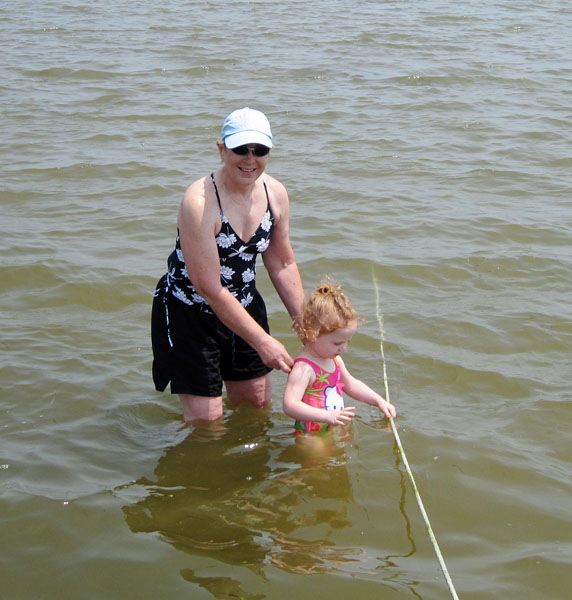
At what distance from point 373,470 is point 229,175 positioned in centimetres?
179

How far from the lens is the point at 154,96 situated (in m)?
12.8

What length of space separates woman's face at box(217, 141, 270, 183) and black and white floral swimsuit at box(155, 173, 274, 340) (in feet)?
0.52

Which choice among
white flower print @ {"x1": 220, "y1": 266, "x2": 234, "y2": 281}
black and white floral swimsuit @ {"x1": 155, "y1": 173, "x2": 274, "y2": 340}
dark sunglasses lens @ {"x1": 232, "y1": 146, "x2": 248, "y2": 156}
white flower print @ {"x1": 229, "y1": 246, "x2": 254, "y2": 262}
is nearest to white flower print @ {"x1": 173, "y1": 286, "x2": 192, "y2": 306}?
black and white floral swimsuit @ {"x1": 155, "y1": 173, "x2": 274, "y2": 340}

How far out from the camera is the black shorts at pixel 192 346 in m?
4.68

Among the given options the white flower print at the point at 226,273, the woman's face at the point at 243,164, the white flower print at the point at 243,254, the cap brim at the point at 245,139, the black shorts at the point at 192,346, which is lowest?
the black shorts at the point at 192,346

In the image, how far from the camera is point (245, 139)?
162 inches

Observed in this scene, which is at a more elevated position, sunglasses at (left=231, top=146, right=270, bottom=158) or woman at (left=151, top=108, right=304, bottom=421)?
sunglasses at (left=231, top=146, right=270, bottom=158)

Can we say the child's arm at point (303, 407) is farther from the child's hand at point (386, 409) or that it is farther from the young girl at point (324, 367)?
the child's hand at point (386, 409)

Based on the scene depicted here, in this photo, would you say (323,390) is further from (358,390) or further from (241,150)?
(241,150)

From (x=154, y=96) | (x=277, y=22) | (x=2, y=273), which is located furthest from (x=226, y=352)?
(x=277, y=22)

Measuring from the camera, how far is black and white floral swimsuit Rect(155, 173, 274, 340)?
4.43 metres

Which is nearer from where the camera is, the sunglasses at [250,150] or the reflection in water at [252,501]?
the reflection in water at [252,501]

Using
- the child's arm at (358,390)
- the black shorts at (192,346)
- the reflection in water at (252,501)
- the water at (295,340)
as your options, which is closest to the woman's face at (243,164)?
the black shorts at (192,346)

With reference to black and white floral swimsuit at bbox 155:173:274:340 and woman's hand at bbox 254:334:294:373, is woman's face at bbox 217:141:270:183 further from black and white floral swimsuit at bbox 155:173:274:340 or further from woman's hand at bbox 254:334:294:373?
woman's hand at bbox 254:334:294:373
